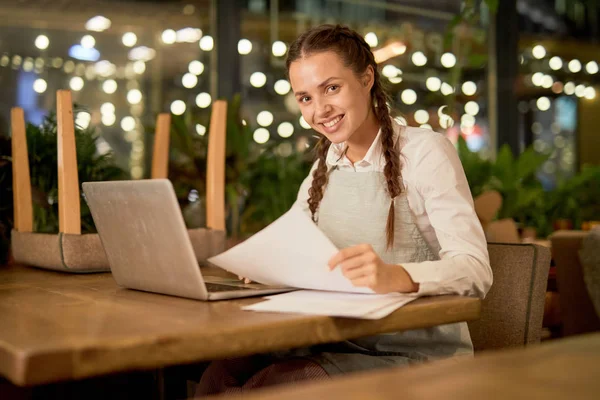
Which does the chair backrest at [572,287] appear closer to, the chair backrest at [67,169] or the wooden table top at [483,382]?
the chair backrest at [67,169]

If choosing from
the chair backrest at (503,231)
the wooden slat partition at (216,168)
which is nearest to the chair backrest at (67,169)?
the wooden slat partition at (216,168)

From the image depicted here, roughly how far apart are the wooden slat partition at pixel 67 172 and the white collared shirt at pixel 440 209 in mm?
766

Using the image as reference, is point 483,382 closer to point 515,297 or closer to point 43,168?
point 515,297

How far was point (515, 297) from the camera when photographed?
1.80 m

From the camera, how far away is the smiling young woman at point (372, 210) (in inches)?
58.8

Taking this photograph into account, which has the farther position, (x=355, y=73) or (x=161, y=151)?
(x=161, y=151)

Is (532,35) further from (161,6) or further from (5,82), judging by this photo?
(5,82)

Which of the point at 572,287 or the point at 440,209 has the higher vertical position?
the point at 440,209

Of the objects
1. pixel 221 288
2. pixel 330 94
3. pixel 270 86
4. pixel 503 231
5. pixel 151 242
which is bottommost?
pixel 503 231

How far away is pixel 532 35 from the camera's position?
656 cm

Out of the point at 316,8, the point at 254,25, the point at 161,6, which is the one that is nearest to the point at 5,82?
the point at 161,6

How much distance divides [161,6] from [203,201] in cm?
159

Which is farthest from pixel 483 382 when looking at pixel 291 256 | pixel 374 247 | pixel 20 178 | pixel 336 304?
pixel 20 178

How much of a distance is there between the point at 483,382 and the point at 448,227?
37.5 inches
